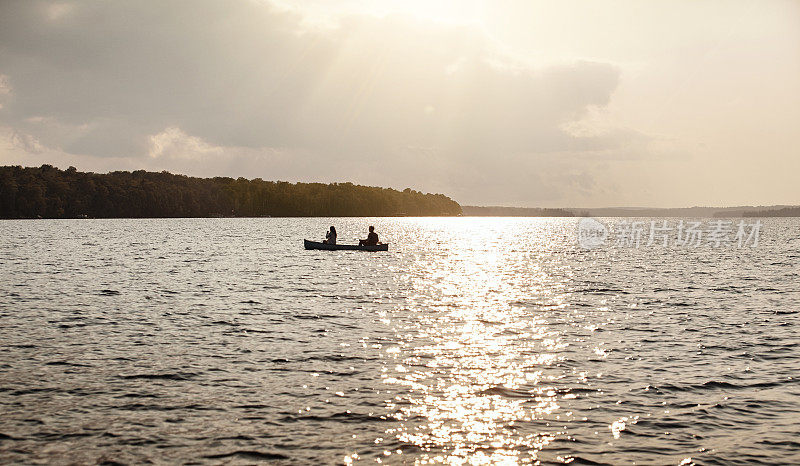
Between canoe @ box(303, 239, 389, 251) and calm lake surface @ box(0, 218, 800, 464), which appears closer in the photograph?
calm lake surface @ box(0, 218, 800, 464)

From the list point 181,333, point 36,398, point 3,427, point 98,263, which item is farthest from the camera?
point 98,263

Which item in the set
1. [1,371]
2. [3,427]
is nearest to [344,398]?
[3,427]

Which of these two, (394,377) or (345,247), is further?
(345,247)

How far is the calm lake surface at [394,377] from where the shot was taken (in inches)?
513

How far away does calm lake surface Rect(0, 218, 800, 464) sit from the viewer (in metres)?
13.0

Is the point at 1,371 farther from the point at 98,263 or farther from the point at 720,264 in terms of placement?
A: the point at 720,264

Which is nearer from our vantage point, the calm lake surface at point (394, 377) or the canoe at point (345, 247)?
the calm lake surface at point (394, 377)

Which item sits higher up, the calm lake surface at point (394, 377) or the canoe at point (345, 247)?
the canoe at point (345, 247)

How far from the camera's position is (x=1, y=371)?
18.8 m

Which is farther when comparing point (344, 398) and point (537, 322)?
point (537, 322)

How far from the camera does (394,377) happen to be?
1828 centimetres

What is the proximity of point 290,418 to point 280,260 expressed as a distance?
54005 mm

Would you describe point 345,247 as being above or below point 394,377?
above

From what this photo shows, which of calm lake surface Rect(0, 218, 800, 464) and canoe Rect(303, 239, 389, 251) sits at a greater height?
canoe Rect(303, 239, 389, 251)
